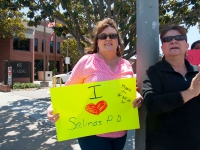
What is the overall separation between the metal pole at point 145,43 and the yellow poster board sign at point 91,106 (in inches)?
10.3

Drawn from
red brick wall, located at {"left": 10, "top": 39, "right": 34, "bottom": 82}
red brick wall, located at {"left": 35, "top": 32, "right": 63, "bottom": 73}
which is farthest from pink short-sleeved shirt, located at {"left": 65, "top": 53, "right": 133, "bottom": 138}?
red brick wall, located at {"left": 35, "top": 32, "right": 63, "bottom": 73}

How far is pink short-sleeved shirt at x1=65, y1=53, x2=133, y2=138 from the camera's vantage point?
6.57 feet

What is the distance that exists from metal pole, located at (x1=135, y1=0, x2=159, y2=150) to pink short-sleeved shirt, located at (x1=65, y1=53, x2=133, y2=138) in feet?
0.70

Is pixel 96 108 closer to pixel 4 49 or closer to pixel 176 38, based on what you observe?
pixel 176 38

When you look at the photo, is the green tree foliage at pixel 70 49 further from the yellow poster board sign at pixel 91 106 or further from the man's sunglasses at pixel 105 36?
the yellow poster board sign at pixel 91 106

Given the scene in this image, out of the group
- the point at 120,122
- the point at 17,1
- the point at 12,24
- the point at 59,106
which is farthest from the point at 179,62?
the point at 12,24

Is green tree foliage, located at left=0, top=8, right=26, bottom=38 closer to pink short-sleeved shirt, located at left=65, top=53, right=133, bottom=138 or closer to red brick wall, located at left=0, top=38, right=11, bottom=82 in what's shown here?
red brick wall, located at left=0, top=38, right=11, bottom=82

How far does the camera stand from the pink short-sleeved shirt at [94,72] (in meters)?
2.00

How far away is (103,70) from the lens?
6.68ft

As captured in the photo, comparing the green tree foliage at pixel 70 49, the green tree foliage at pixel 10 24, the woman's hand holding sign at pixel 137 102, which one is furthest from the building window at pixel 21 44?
the woman's hand holding sign at pixel 137 102

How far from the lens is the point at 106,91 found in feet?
6.55

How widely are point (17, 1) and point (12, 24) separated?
47.9ft

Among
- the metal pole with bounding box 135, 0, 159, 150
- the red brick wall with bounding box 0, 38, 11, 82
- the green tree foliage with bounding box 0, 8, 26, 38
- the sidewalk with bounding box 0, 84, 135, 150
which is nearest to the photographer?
the metal pole with bounding box 135, 0, 159, 150

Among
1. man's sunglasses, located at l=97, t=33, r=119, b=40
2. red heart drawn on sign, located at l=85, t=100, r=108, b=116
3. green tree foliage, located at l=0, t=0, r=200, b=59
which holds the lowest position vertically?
red heart drawn on sign, located at l=85, t=100, r=108, b=116
